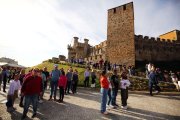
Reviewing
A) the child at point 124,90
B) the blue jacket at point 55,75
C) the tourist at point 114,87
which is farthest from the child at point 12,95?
the child at point 124,90

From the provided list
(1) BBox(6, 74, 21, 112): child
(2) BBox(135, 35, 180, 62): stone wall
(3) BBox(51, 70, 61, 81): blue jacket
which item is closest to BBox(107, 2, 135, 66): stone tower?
(2) BBox(135, 35, 180, 62): stone wall

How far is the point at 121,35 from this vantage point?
31828 millimetres

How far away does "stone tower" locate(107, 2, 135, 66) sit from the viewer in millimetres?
30703

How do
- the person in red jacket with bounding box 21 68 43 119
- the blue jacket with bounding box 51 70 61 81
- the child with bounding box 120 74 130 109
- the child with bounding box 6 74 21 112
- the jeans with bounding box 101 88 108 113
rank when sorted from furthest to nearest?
the blue jacket with bounding box 51 70 61 81 < the child with bounding box 120 74 130 109 < the child with bounding box 6 74 21 112 < the jeans with bounding box 101 88 108 113 < the person in red jacket with bounding box 21 68 43 119

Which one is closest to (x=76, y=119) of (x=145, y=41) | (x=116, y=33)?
(x=116, y=33)

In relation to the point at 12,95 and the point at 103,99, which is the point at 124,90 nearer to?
the point at 103,99

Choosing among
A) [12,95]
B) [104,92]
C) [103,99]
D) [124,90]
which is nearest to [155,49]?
[124,90]

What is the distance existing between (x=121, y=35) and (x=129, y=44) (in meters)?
2.14

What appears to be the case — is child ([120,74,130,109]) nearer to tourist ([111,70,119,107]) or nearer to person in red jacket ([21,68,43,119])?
tourist ([111,70,119,107])

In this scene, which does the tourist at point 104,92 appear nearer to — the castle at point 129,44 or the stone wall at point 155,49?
the castle at point 129,44

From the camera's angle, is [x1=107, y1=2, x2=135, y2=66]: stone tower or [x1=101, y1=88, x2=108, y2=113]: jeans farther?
[x1=107, y1=2, x2=135, y2=66]: stone tower

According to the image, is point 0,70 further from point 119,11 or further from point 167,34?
point 167,34

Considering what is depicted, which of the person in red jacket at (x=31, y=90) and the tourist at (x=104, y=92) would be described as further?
the tourist at (x=104, y=92)

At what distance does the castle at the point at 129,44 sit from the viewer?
1216 inches
